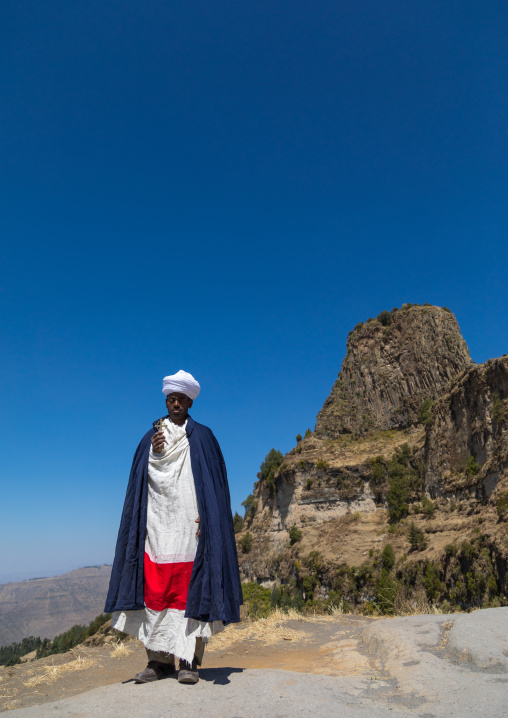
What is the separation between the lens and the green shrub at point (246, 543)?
4616cm

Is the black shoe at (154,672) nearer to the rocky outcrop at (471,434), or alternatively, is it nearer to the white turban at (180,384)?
the white turban at (180,384)

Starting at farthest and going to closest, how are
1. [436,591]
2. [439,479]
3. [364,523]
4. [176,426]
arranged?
[364,523] → [439,479] → [436,591] → [176,426]

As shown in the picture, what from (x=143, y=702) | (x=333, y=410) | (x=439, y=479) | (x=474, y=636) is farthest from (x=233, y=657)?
(x=333, y=410)

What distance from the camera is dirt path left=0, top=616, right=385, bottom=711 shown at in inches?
177

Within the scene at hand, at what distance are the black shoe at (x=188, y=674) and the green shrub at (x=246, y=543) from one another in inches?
1812

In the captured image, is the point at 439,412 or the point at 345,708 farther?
the point at 439,412

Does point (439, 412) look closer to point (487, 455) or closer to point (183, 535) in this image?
point (487, 455)

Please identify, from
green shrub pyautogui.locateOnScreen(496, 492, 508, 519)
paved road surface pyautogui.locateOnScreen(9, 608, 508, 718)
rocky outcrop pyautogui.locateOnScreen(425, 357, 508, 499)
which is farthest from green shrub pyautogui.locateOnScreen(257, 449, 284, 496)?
paved road surface pyautogui.locateOnScreen(9, 608, 508, 718)

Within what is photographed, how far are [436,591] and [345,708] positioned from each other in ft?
58.5

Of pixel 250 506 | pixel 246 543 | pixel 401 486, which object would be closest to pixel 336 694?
pixel 401 486

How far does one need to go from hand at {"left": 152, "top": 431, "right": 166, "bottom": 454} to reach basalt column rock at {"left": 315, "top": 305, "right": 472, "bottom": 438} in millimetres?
54783

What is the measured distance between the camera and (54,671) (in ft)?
16.9

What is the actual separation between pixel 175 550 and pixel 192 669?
2.85 feet

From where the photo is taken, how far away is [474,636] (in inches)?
173
